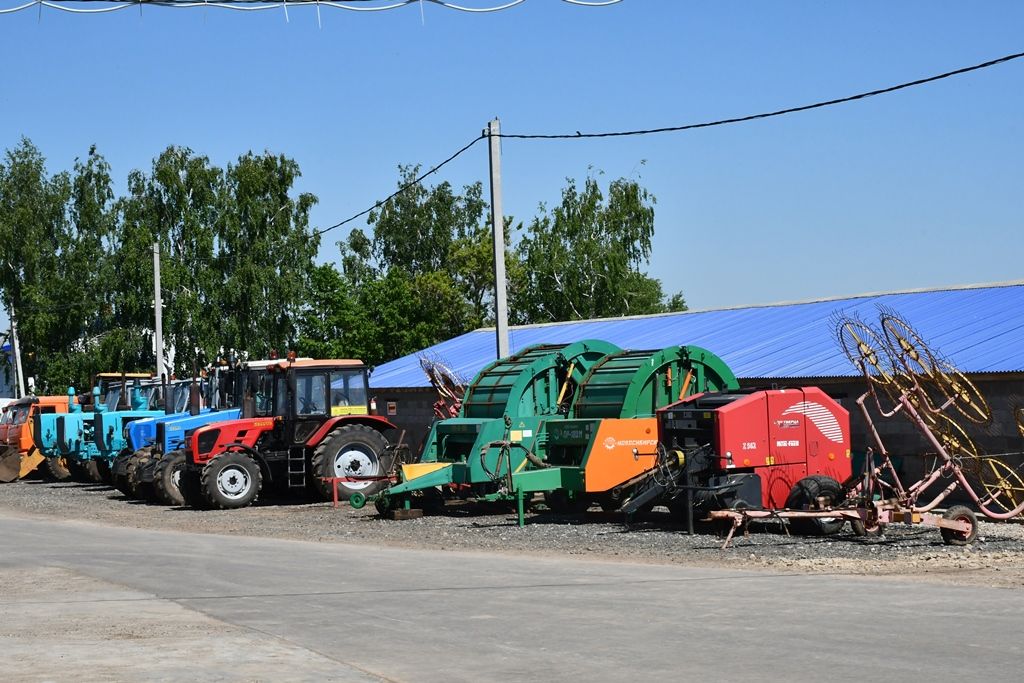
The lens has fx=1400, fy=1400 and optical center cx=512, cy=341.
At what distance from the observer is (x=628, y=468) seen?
21016 mm

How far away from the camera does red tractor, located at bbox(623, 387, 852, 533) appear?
740 inches

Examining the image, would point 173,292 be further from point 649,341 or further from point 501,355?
point 501,355

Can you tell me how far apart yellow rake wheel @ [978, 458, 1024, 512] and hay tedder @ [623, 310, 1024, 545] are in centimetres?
3

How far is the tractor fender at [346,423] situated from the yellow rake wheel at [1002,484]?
10.5 m

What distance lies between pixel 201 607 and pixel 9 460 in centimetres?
2679

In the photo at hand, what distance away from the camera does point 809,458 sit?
1955 cm

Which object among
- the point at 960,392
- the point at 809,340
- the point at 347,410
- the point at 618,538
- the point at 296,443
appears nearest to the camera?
the point at 960,392

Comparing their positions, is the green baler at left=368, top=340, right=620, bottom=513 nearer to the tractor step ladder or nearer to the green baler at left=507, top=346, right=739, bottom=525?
the green baler at left=507, top=346, right=739, bottom=525

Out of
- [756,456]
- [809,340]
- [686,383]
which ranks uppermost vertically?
[809,340]

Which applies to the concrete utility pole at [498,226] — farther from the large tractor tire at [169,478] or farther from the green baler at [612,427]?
the large tractor tire at [169,478]

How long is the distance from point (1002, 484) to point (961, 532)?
215 centimetres

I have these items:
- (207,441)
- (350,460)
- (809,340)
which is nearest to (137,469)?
(207,441)

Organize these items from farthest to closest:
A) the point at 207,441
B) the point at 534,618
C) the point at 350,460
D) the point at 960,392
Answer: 1. the point at 207,441
2. the point at 350,460
3. the point at 960,392
4. the point at 534,618

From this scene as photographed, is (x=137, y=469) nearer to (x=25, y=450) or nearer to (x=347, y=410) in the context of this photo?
(x=347, y=410)
